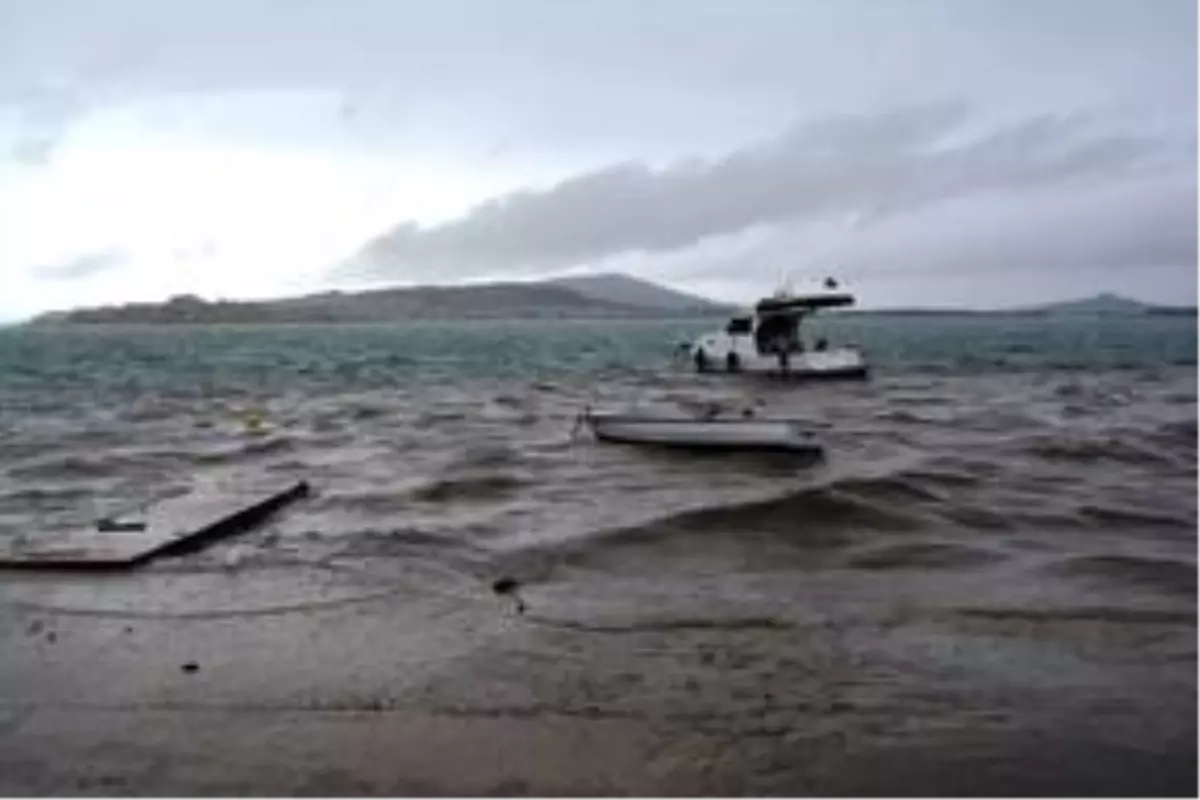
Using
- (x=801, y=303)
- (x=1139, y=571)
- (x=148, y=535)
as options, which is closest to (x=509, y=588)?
(x=148, y=535)

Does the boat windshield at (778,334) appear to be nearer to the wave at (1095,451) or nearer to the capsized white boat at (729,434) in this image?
the wave at (1095,451)

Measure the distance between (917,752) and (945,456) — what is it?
2148 centimetres

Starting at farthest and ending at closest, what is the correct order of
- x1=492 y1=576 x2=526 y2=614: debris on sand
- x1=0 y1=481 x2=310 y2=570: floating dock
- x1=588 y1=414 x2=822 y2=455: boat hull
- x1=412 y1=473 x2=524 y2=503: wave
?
x1=588 y1=414 x2=822 y2=455: boat hull, x1=412 y1=473 x2=524 y2=503: wave, x1=0 y1=481 x2=310 y2=570: floating dock, x1=492 y1=576 x2=526 y2=614: debris on sand

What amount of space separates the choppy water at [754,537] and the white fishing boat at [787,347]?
10632mm

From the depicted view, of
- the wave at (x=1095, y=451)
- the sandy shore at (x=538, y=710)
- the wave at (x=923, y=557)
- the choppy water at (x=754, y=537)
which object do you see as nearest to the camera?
the sandy shore at (x=538, y=710)

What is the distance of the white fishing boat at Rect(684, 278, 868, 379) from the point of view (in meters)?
57.6

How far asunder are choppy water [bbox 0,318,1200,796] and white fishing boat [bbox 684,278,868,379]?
10.6 m

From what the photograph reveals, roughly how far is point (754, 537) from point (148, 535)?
27.5 ft

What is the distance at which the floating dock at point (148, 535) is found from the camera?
600 inches

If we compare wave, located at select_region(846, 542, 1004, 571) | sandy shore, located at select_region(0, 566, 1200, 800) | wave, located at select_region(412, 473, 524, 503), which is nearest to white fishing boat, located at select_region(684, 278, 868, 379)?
wave, located at select_region(412, 473, 524, 503)

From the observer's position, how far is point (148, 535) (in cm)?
1698

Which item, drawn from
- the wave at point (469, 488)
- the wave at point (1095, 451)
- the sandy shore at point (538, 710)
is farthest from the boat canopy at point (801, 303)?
the sandy shore at point (538, 710)

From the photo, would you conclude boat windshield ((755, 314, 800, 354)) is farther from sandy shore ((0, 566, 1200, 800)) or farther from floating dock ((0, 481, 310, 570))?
sandy shore ((0, 566, 1200, 800))

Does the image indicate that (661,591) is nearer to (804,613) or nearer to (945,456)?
(804,613)
